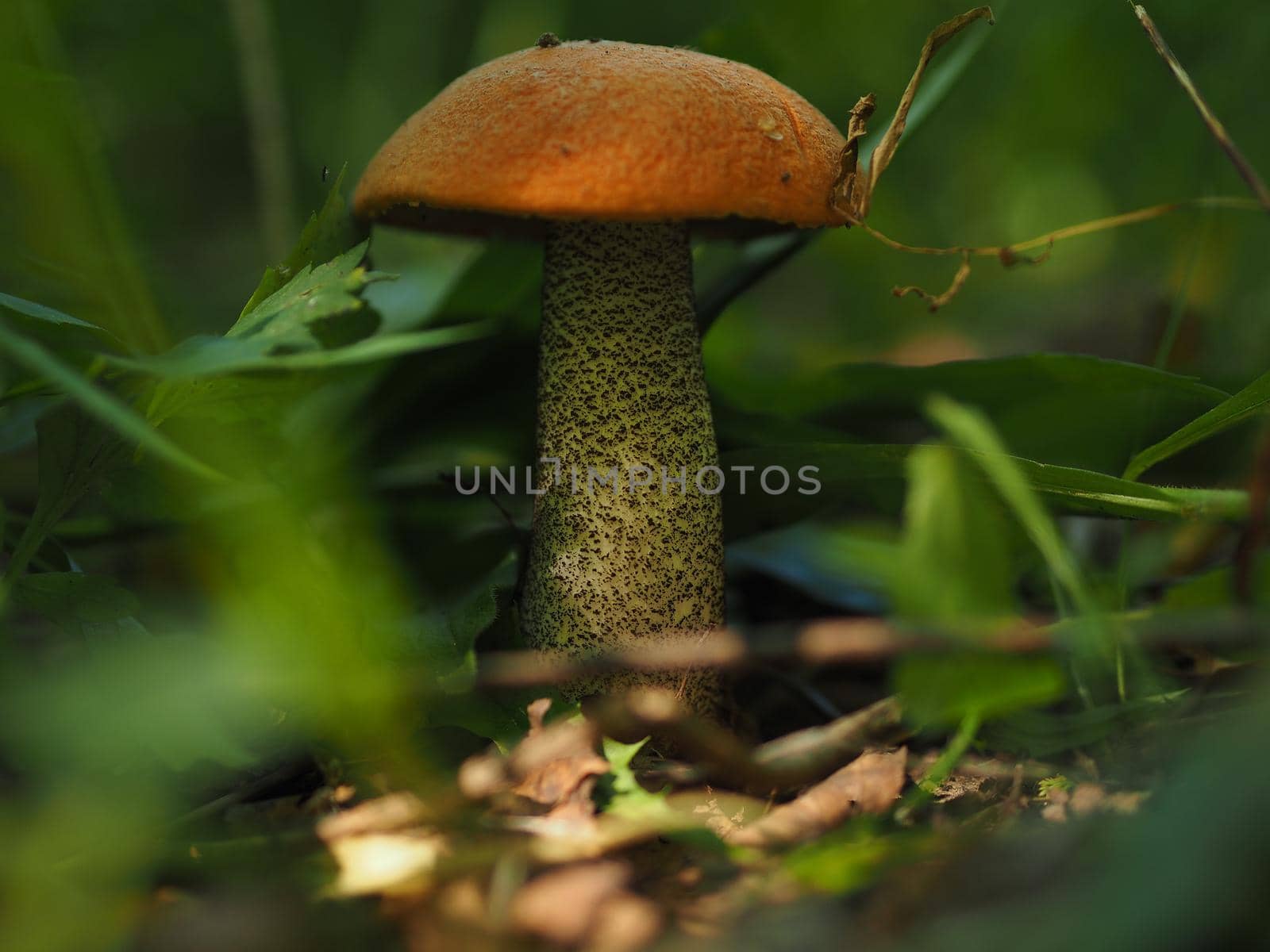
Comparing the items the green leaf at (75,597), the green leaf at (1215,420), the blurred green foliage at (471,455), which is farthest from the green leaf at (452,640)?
the green leaf at (1215,420)

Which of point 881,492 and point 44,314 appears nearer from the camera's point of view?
point 44,314

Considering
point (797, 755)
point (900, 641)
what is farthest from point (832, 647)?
point (797, 755)

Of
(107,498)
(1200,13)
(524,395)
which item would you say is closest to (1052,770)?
(524,395)

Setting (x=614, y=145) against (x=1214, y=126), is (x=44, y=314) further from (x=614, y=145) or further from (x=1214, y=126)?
(x=1214, y=126)

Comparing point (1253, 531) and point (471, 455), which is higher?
point (1253, 531)

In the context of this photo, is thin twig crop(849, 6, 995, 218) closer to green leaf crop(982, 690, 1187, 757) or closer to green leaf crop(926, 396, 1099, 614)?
green leaf crop(926, 396, 1099, 614)

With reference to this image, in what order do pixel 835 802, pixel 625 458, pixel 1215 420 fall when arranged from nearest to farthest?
pixel 835 802
pixel 1215 420
pixel 625 458

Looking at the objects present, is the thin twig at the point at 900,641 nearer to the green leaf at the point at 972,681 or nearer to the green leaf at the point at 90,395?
the green leaf at the point at 972,681
